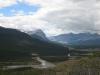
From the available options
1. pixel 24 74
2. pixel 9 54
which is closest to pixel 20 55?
pixel 9 54

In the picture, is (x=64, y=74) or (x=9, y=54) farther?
(x=9, y=54)

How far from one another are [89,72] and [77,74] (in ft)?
5.05

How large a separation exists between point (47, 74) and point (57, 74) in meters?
1.31

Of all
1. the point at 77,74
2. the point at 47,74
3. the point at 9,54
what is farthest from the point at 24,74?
the point at 9,54

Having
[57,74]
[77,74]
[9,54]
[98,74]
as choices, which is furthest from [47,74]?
[9,54]

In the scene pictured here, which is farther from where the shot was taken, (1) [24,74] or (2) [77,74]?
(1) [24,74]

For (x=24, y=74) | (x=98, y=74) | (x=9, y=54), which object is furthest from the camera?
(x=9, y=54)

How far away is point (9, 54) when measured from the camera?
586 feet

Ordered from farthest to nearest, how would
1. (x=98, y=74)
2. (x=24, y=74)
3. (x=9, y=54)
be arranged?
(x=9, y=54)
(x=24, y=74)
(x=98, y=74)

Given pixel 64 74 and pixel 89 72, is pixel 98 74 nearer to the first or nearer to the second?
pixel 89 72

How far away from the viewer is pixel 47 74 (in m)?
36.6

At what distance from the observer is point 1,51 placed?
182250mm

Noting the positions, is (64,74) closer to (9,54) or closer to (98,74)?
(98,74)

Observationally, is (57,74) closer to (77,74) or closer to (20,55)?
(77,74)
